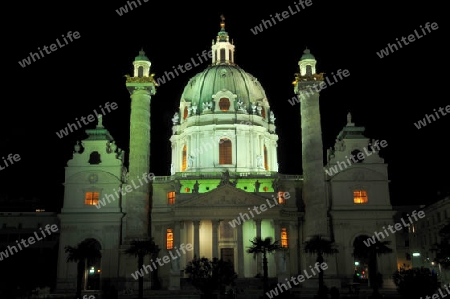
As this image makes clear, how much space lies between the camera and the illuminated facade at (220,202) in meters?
66.2

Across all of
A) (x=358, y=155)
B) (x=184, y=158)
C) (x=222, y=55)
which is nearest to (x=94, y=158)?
(x=184, y=158)

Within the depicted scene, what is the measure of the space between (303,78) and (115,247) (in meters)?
32.9

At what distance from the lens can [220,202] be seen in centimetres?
7081

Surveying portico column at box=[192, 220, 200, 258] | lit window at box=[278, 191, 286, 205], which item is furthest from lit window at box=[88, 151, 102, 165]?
lit window at box=[278, 191, 286, 205]

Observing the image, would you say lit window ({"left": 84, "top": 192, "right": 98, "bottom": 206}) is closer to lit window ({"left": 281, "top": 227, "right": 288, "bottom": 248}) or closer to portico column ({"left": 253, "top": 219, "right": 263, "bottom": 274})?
portico column ({"left": 253, "top": 219, "right": 263, "bottom": 274})

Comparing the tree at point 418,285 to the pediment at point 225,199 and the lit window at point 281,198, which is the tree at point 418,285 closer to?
the pediment at point 225,199

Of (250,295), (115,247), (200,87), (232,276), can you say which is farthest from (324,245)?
(200,87)

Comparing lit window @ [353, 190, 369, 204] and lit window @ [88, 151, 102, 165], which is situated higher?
lit window @ [88, 151, 102, 165]

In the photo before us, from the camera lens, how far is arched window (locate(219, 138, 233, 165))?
274 ft

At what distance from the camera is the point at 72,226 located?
7256 cm

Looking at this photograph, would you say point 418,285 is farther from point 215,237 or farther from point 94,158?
point 94,158

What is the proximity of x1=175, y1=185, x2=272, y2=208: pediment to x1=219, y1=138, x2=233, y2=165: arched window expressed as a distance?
40.8 ft

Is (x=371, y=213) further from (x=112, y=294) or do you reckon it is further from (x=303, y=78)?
(x=112, y=294)

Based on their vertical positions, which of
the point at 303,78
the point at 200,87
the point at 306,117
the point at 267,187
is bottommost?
the point at 267,187
